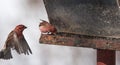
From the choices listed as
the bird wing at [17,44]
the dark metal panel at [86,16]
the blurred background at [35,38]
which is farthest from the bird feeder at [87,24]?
the blurred background at [35,38]

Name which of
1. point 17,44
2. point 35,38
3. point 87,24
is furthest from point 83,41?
point 35,38

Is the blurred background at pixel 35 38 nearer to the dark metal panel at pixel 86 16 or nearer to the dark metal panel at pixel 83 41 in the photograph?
the dark metal panel at pixel 86 16

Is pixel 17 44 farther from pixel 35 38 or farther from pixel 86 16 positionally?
pixel 35 38

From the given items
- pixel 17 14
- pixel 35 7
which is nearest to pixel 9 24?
pixel 17 14

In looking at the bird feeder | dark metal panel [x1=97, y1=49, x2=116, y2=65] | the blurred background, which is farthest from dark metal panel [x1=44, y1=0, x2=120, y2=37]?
the blurred background

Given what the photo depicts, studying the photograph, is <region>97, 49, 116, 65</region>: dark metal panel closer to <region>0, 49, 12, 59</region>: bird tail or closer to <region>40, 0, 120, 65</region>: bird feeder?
<region>40, 0, 120, 65</region>: bird feeder
